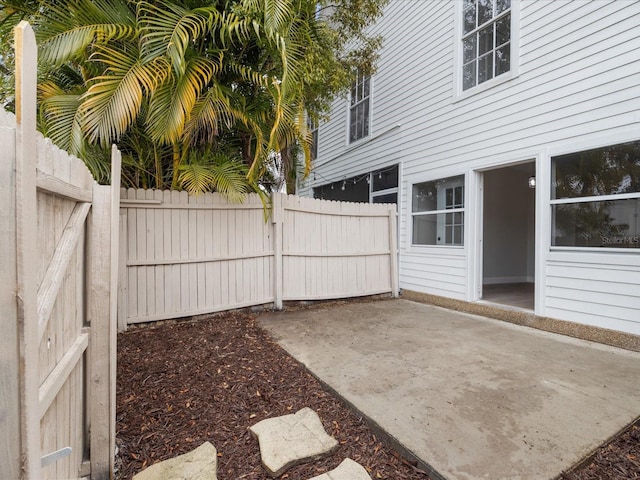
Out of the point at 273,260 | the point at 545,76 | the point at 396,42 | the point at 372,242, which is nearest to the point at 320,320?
the point at 273,260

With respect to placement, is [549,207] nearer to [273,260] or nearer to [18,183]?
[273,260]

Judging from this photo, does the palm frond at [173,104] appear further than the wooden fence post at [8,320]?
Yes

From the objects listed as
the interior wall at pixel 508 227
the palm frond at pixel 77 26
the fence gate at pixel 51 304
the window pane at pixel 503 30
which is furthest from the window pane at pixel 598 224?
the palm frond at pixel 77 26

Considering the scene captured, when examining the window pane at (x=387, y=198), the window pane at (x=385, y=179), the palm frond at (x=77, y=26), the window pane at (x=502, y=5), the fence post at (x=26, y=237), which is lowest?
the fence post at (x=26, y=237)

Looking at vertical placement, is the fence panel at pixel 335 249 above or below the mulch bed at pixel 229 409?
above

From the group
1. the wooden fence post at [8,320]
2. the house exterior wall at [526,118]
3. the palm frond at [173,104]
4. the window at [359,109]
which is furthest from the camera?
the window at [359,109]

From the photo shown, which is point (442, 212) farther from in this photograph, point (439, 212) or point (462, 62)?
point (462, 62)

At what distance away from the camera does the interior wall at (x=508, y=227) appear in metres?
7.68

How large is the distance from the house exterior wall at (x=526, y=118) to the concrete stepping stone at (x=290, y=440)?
11.4 feet

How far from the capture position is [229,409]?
2.26 meters

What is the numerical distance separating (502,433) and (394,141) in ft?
18.5

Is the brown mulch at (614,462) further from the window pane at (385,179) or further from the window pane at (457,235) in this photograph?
the window pane at (385,179)

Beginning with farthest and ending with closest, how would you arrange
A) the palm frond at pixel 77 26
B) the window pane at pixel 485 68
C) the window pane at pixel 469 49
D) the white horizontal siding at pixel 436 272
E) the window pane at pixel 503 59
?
the white horizontal siding at pixel 436 272, the window pane at pixel 469 49, the window pane at pixel 485 68, the window pane at pixel 503 59, the palm frond at pixel 77 26

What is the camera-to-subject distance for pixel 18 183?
0.81 metres
